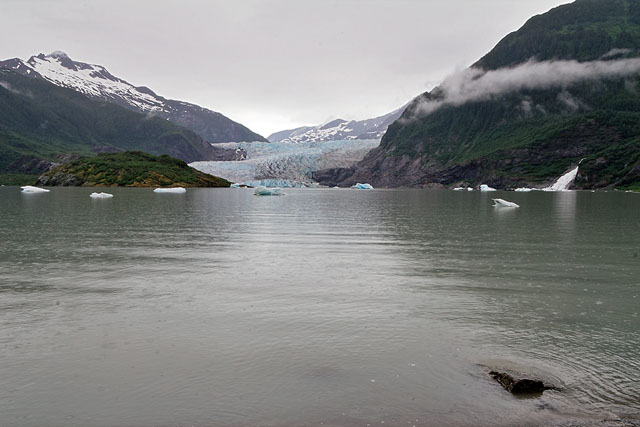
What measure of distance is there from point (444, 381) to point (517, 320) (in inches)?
214

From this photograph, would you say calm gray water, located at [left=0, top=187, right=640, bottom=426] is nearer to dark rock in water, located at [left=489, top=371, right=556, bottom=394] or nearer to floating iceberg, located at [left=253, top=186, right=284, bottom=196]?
dark rock in water, located at [left=489, top=371, right=556, bottom=394]

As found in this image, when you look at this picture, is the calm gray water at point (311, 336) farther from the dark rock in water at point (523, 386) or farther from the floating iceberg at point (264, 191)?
the floating iceberg at point (264, 191)

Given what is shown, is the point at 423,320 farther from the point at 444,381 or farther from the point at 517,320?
the point at 444,381

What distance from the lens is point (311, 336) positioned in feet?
40.4

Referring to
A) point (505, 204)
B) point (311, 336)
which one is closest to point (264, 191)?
point (505, 204)

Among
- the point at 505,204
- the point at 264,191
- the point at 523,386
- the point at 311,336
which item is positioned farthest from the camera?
the point at 264,191

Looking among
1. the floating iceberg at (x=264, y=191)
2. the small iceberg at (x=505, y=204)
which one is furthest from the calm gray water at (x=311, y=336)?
the floating iceberg at (x=264, y=191)

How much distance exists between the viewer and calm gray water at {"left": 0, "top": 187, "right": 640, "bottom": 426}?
8.67 metres

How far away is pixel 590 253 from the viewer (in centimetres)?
2705

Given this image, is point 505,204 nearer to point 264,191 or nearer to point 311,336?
point 311,336

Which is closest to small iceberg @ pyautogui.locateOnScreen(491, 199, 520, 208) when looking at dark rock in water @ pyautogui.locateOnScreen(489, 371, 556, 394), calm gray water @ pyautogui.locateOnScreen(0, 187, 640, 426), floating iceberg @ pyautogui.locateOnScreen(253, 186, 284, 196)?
calm gray water @ pyautogui.locateOnScreen(0, 187, 640, 426)

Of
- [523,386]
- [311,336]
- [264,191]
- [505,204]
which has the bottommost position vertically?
[523,386]

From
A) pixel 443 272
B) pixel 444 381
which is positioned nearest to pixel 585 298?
pixel 443 272

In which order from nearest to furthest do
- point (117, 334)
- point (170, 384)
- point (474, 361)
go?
point (170, 384) → point (474, 361) → point (117, 334)
